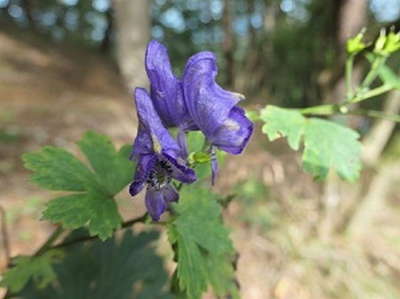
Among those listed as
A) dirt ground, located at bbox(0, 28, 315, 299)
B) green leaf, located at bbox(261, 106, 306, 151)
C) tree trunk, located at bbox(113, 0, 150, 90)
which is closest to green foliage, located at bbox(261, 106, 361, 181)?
green leaf, located at bbox(261, 106, 306, 151)

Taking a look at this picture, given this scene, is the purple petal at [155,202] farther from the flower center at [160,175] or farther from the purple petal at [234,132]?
the purple petal at [234,132]

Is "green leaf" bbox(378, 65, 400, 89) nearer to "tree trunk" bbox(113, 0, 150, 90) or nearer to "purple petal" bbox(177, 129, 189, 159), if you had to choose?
"purple petal" bbox(177, 129, 189, 159)

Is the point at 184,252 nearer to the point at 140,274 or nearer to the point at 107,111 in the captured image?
the point at 140,274

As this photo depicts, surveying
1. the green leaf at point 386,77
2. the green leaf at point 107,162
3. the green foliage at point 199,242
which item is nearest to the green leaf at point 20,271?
the green leaf at point 107,162

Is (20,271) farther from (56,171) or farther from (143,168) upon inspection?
(143,168)

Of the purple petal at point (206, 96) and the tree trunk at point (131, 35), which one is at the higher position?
the tree trunk at point (131, 35)

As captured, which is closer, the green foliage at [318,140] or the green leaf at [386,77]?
the green foliage at [318,140]

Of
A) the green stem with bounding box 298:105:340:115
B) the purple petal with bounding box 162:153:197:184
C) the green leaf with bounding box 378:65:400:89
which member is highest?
the green leaf with bounding box 378:65:400:89
